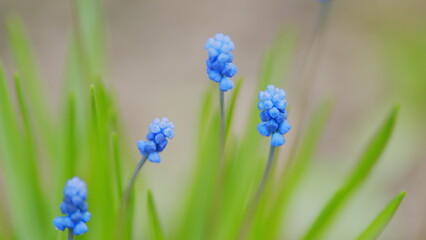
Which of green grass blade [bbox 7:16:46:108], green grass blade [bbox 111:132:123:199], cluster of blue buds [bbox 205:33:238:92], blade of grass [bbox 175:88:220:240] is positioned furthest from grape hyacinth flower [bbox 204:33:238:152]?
green grass blade [bbox 7:16:46:108]

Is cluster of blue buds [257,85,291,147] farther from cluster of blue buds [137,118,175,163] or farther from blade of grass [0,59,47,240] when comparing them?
blade of grass [0,59,47,240]

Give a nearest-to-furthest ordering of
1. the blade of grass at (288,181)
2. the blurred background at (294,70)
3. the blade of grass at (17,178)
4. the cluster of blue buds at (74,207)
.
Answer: the cluster of blue buds at (74,207), the blade of grass at (17,178), the blade of grass at (288,181), the blurred background at (294,70)

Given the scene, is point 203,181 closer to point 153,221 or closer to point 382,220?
point 153,221

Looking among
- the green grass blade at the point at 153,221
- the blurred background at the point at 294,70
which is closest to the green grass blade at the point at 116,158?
the green grass blade at the point at 153,221

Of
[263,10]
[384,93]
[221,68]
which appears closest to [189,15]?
[263,10]

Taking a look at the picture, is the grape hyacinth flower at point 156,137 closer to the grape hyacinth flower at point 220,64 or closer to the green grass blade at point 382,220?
the grape hyacinth flower at point 220,64

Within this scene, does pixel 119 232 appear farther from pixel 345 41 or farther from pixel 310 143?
pixel 345 41
